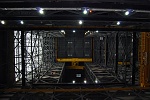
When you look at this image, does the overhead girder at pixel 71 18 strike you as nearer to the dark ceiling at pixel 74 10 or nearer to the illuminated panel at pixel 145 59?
the dark ceiling at pixel 74 10

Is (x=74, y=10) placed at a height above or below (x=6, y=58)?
above

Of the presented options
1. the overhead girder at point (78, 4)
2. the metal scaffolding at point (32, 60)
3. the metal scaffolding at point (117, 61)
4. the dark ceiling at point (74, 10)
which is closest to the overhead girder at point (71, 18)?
the dark ceiling at point (74, 10)

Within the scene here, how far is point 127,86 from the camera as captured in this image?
58.6 ft

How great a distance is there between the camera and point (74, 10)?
9.61 metres

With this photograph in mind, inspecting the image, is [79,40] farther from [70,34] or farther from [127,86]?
[127,86]

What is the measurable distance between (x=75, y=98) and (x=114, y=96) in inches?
112

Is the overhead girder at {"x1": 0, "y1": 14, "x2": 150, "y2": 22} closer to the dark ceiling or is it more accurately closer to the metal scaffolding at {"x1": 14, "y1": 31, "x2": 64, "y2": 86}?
the dark ceiling

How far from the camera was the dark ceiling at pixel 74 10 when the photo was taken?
7.22 meters

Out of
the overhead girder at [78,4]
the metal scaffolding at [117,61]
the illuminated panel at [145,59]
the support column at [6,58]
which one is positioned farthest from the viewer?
the metal scaffolding at [117,61]

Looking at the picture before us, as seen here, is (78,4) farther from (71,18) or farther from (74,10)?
(71,18)

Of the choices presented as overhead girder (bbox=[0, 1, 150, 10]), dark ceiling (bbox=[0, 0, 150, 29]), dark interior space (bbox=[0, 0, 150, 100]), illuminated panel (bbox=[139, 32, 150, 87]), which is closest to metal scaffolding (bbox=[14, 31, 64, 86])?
dark interior space (bbox=[0, 0, 150, 100])

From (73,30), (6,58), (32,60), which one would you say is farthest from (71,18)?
(32,60)

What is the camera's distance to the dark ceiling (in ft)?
23.7

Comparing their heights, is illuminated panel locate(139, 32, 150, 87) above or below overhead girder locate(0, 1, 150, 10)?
below
